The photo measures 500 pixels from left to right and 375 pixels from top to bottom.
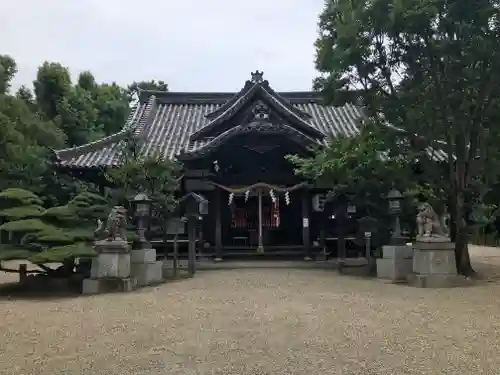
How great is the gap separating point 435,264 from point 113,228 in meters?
6.87

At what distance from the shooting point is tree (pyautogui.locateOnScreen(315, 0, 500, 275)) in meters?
10.7

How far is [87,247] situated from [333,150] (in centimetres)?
653

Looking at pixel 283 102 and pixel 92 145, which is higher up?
pixel 283 102

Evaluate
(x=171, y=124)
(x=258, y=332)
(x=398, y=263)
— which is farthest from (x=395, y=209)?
(x=171, y=124)

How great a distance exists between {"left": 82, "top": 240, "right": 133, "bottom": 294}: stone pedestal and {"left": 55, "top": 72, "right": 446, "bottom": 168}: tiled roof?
6.10 metres

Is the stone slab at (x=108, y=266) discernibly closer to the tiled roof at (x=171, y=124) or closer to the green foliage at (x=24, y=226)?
the green foliage at (x=24, y=226)

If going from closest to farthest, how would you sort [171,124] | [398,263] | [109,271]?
[109,271] < [398,263] < [171,124]

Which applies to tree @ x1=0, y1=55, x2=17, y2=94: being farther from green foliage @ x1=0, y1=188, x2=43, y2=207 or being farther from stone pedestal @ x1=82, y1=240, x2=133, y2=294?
stone pedestal @ x1=82, y1=240, x2=133, y2=294

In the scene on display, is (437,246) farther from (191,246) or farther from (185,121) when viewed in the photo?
(185,121)

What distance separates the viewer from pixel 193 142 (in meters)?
20.4

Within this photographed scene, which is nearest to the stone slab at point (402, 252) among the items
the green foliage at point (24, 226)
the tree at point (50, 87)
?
the green foliage at point (24, 226)

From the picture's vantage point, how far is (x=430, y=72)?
462 inches

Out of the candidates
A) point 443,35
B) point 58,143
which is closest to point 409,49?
point 443,35

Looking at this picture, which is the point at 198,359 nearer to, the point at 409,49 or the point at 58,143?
the point at 409,49
